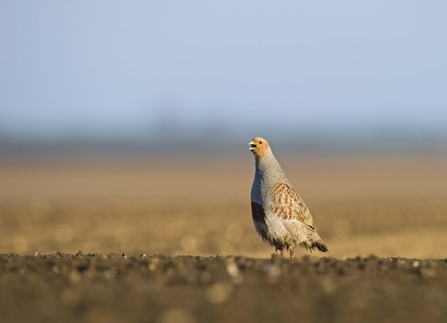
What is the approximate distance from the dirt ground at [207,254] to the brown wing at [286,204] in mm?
910

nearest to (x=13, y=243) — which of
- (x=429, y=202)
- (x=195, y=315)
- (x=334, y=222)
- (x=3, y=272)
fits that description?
(x=334, y=222)

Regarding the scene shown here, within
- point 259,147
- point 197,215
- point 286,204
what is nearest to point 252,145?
point 259,147

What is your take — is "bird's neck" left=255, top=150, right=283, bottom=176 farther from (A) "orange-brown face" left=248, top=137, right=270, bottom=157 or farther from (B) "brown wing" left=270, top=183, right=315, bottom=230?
(B) "brown wing" left=270, top=183, right=315, bottom=230

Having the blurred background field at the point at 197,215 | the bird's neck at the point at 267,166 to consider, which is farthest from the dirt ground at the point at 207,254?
the bird's neck at the point at 267,166

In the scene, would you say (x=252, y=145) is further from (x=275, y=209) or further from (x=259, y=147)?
(x=275, y=209)

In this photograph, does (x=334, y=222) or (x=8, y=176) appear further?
(x=8, y=176)

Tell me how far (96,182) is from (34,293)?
118 feet

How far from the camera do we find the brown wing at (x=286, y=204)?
8.02 metres

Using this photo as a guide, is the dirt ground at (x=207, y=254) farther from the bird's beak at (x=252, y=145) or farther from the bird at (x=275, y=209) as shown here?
the bird's beak at (x=252, y=145)


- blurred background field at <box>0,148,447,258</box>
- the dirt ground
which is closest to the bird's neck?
the dirt ground

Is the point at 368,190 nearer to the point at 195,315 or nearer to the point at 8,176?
the point at 8,176

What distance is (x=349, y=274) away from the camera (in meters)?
6.01

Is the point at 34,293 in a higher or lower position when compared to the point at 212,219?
lower

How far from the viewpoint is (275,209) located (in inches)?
315
